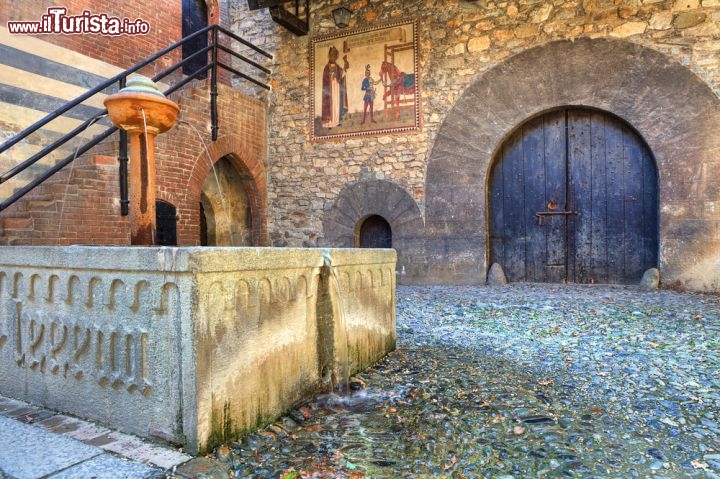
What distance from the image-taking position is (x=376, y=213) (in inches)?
288

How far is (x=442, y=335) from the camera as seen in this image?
150 inches

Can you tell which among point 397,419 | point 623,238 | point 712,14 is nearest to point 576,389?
point 397,419

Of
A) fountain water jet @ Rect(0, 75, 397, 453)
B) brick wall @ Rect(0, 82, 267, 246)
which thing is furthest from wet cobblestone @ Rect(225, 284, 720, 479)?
brick wall @ Rect(0, 82, 267, 246)

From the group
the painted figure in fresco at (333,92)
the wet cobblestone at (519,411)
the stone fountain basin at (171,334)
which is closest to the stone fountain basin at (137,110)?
the stone fountain basin at (171,334)

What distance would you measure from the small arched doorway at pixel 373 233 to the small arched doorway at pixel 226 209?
1905mm

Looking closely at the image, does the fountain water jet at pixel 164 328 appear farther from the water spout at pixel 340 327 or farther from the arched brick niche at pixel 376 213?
the arched brick niche at pixel 376 213

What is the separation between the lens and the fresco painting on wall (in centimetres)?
711

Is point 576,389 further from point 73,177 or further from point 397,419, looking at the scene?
point 73,177

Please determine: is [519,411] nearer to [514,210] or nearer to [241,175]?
[514,210]

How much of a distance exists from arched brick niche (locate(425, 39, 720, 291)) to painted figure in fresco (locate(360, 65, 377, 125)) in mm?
1215

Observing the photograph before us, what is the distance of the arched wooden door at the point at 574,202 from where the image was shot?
6375 millimetres

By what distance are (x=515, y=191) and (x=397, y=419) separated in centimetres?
551

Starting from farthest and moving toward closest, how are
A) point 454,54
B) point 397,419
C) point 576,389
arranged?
point 454,54 < point 576,389 < point 397,419

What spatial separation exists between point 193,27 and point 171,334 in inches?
355
